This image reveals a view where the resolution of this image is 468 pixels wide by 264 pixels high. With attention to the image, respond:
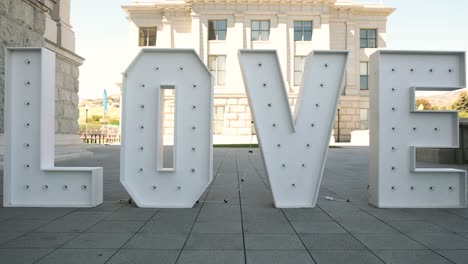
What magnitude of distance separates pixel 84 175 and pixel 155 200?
1.07 m

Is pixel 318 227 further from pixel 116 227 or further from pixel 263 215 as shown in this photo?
pixel 116 227

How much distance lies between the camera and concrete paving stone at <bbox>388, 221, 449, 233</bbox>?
4105 millimetres

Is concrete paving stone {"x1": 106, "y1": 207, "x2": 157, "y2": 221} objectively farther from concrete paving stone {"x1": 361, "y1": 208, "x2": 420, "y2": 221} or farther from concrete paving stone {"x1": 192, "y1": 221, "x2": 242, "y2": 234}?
concrete paving stone {"x1": 361, "y1": 208, "x2": 420, "y2": 221}

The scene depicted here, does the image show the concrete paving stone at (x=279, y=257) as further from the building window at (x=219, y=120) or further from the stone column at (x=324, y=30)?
the stone column at (x=324, y=30)

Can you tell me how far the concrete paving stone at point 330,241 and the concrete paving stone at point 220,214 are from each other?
1035mm

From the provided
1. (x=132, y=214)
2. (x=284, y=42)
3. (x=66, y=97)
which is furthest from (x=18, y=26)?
(x=284, y=42)

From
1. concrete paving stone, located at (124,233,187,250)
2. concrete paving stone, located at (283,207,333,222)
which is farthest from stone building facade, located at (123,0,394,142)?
concrete paving stone, located at (124,233,187,250)

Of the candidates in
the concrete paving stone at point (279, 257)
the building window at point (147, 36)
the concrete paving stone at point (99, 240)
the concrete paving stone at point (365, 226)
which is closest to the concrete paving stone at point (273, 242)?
the concrete paving stone at point (279, 257)

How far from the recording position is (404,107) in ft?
18.4

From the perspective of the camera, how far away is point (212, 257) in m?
3.20

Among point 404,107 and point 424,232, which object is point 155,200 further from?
point 404,107

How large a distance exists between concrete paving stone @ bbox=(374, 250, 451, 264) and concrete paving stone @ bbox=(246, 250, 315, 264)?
657 mm

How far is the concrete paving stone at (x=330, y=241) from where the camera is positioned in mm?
3527

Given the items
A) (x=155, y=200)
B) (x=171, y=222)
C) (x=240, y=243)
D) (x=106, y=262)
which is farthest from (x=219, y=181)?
(x=106, y=262)
